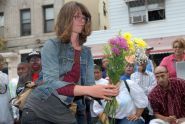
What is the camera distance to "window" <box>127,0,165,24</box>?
62.0ft

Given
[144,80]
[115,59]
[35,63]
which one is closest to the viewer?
[115,59]

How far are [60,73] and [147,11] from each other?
16.8 m

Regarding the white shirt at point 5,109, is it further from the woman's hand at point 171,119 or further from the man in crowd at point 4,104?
the woman's hand at point 171,119

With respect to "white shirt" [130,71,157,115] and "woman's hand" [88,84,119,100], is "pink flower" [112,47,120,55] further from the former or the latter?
"white shirt" [130,71,157,115]

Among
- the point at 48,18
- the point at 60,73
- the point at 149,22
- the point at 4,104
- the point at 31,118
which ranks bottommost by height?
the point at 4,104

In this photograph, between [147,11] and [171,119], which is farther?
[147,11]

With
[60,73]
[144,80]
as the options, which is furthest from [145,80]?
[60,73]

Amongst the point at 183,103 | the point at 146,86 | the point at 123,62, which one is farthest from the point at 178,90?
the point at 123,62

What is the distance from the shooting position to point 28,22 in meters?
24.4

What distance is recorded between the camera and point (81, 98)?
3029mm

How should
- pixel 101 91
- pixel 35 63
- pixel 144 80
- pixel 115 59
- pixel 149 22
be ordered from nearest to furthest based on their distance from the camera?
pixel 101 91
pixel 115 59
pixel 35 63
pixel 144 80
pixel 149 22

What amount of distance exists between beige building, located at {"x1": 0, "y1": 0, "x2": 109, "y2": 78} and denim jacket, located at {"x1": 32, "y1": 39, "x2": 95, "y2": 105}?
66.7ft

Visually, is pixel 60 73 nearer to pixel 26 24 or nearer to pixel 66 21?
→ pixel 66 21

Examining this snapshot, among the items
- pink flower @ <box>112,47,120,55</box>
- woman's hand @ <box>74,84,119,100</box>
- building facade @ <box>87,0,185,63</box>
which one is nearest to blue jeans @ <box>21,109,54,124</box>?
woman's hand @ <box>74,84,119,100</box>
